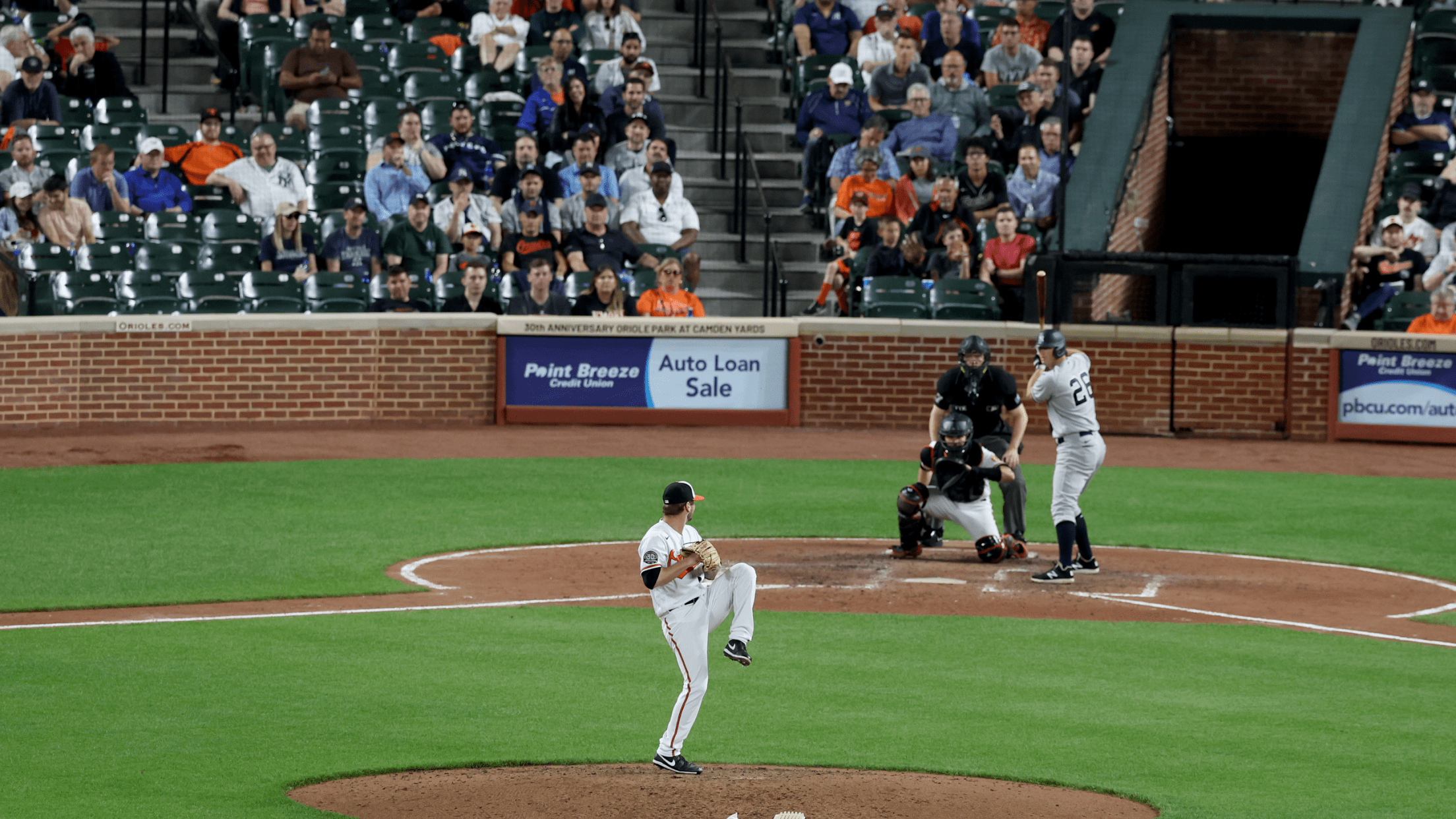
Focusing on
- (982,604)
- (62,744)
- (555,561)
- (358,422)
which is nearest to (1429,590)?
(982,604)

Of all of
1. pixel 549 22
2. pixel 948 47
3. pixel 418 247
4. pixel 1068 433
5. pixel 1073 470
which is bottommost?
pixel 1073 470

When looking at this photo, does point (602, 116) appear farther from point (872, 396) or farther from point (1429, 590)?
point (1429, 590)

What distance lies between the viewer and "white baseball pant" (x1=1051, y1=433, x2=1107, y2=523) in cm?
1360

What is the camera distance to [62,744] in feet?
28.9

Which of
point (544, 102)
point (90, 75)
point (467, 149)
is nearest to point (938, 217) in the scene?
point (544, 102)

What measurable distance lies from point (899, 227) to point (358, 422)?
629 cm

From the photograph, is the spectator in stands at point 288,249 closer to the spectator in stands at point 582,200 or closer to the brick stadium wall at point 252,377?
the brick stadium wall at point 252,377

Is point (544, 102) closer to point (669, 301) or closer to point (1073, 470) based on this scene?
point (669, 301)

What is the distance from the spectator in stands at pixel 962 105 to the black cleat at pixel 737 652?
50.4 feet

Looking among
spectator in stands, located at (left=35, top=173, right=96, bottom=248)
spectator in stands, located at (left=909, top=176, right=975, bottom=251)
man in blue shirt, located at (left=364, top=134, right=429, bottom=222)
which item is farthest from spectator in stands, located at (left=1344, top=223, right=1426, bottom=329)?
spectator in stands, located at (left=35, top=173, right=96, bottom=248)

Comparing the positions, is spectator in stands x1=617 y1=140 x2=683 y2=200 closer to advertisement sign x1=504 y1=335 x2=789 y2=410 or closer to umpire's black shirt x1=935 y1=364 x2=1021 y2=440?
advertisement sign x1=504 y1=335 x2=789 y2=410

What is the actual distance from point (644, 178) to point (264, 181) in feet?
13.8

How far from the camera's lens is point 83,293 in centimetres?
1994

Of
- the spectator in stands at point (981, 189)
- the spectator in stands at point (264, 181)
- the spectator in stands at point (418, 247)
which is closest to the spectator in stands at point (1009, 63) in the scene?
the spectator in stands at point (981, 189)
